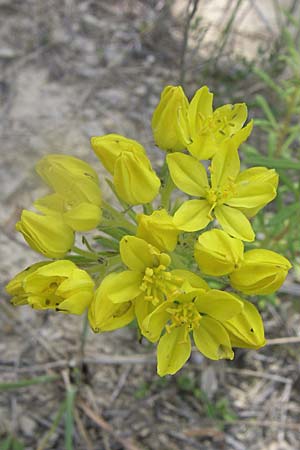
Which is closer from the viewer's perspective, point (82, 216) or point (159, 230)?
point (159, 230)

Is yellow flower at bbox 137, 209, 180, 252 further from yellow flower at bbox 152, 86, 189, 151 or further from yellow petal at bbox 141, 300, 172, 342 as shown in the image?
yellow flower at bbox 152, 86, 189, 151

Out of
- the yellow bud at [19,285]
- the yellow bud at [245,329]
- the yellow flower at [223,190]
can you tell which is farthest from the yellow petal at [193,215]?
the yellow bud at [19,285]

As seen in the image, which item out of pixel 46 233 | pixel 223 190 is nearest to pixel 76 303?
pixel 46 233

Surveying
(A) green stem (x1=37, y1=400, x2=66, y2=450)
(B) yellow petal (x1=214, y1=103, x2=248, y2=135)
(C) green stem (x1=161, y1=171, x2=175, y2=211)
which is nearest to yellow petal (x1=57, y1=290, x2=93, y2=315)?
(C) green stem (x1=161, y1=171, x2=175, y2=211)

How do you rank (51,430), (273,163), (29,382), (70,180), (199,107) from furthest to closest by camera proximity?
(51,430) → (29,382) → (273,163) → (199,107) → (70,180)

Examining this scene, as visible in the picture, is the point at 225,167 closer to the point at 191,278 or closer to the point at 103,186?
the point at 191,278

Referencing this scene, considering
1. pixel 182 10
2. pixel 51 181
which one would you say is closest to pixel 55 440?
pixel 51 181
